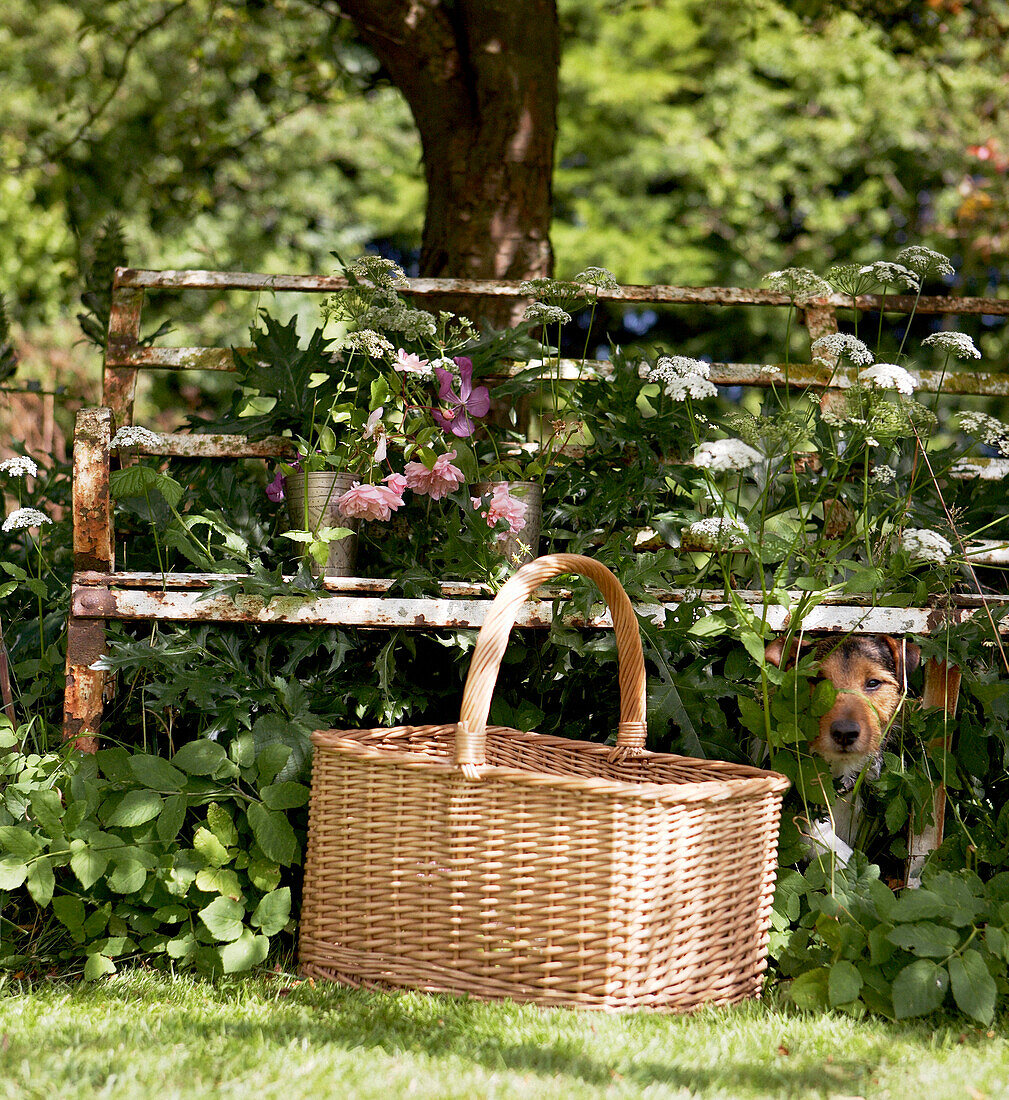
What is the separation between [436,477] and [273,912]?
1.00m

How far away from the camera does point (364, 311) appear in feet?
8.16

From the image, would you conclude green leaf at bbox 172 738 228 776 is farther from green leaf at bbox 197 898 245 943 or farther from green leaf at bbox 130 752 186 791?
green leaf at bbox 197 898 245 943

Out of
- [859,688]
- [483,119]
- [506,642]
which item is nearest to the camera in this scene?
[506,642]

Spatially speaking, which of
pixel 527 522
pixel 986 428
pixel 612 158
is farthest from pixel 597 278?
pixel 612 158

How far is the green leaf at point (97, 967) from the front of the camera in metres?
2.01

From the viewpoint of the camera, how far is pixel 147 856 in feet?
6.70

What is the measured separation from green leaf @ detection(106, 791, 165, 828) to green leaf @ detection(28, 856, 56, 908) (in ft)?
0.45

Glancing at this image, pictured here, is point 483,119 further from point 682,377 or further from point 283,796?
point 283,796

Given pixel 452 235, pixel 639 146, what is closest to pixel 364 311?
pixel 452 235

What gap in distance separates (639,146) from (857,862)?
358 inches

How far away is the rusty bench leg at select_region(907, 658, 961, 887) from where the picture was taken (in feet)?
7.45

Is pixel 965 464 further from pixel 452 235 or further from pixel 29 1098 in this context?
pixel 29 1098

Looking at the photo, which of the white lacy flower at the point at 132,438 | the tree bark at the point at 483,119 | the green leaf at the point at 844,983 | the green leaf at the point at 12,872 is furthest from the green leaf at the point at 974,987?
the tree bark at the point at 483,119

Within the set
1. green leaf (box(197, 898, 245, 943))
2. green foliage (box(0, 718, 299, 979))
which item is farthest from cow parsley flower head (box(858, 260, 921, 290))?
green leaf (box(197, 898, 245, 943))
